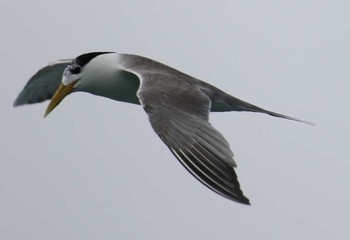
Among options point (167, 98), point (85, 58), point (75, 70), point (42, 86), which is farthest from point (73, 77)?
point (167, 98)

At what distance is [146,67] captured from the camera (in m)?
16.2

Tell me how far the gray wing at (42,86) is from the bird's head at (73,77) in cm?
164

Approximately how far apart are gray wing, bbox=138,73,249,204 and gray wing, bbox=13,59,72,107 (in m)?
3.98

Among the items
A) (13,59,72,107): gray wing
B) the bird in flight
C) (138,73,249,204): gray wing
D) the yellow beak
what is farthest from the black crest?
(138,73,249,204): gray wing

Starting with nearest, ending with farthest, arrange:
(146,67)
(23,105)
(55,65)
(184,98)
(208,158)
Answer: (208,158) < (184,98) < (146,67) < (55,65) < (23,105)

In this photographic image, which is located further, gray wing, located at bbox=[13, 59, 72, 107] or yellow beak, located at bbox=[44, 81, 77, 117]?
gray wing, located at bbox=[13, 59, 72, 107]

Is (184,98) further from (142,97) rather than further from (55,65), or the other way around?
(55,65)

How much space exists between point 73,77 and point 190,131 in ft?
13.6

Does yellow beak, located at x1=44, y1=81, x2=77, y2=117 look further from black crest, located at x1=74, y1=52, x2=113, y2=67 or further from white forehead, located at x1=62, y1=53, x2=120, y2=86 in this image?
black crest, located at x1=74, y1=52, x2=113, y2=67

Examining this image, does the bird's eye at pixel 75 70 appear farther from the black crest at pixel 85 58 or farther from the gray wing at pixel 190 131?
the gray wing at pixel 190 131

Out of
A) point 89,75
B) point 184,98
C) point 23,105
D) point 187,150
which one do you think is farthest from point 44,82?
point 187,150

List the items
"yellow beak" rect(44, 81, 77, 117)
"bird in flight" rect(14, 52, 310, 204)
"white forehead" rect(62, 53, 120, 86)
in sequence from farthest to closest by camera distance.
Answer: "yellow beak" rect(44, 81, 77, 117)
"white forehead" rect(62, 53, 120, 86)
"bird in flight" rect(14, 52, 310, 204)

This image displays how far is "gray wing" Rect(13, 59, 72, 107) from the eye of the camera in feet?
62.7

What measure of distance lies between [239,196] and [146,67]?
4.75 m
